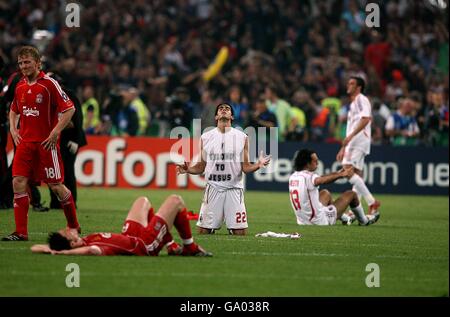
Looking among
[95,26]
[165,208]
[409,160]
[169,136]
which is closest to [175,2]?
[95,26]

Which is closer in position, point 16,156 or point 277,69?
point 16,156

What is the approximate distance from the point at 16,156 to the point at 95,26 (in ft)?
63.8

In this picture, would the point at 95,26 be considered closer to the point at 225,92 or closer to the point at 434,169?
the point at 225,92

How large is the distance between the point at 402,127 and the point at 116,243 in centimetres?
1705

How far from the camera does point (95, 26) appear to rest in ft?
106

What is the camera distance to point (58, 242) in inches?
440

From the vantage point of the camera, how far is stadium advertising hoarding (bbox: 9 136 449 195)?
26719mm

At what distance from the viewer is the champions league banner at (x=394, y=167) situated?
27.0 m

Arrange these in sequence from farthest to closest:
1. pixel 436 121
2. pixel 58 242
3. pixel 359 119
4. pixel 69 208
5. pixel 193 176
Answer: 1. pixel 436 121
2. pixel 193 176
3. pixel 359 119
4. pixel 69 208
5. pixel 58 242

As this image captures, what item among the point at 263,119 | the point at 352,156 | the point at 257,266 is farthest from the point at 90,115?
the point at 257,266

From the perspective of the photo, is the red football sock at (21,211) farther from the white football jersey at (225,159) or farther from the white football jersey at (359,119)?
the white football jersey at (359,119)

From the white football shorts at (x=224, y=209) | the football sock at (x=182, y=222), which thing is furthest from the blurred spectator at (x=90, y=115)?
the football sock at (x=182, y=222)

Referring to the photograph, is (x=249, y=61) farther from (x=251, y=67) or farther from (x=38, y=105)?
(x=38, y=105)
